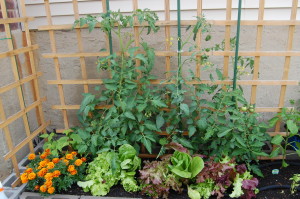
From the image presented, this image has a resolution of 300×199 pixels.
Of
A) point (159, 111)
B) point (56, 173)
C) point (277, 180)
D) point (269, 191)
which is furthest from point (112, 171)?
point (277, 180)

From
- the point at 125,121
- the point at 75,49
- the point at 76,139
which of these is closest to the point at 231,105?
the point at 125,121

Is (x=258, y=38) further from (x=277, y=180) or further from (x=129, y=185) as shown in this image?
(x=129, y=185)

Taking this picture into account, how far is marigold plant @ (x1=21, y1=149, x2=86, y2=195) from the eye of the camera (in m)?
2.33

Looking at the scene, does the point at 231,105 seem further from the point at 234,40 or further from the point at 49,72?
the point at 49,72

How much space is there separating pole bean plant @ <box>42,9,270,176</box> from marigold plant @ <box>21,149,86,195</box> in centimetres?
18

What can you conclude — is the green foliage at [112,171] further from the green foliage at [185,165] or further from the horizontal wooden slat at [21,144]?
the horizontal wooden slat at [21,144]

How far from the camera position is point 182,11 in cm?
296

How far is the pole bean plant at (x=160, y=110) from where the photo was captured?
2.46 metres

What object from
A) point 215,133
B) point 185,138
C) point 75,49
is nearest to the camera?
point 215,133

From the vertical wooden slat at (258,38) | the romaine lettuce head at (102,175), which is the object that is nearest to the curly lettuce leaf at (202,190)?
the romaine lettuce head at (102,175)

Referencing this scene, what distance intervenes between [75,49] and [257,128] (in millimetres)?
2016

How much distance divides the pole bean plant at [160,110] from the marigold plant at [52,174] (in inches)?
7.1

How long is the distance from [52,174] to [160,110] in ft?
3.58

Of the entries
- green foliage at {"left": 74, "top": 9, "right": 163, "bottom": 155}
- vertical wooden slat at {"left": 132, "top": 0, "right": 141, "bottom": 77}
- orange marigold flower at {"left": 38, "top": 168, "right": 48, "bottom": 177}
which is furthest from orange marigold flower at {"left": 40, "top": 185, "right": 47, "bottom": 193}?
vertical wooden slat at {"left": 132, "top": 0, "right": 141, "bottom": 77}
